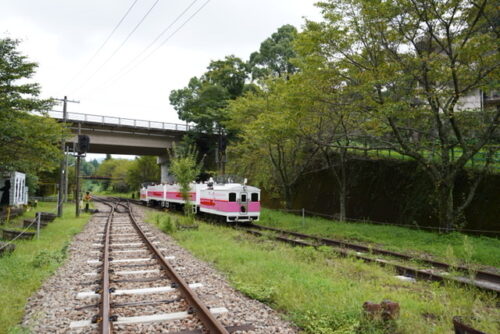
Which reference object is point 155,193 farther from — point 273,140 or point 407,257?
point 407,257

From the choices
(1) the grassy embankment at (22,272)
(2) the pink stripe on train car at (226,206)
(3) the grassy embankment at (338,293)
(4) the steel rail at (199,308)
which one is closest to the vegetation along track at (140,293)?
(4) the steel rail at (199,308)

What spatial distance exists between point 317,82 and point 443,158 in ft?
18.1

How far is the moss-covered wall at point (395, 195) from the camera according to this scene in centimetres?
1578

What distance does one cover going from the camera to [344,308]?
5.86 meters

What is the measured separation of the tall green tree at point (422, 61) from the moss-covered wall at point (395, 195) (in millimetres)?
2171

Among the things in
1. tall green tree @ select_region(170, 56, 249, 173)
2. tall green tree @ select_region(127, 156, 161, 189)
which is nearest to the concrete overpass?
tall green tree @ select_region(170, 56, 249, 173)

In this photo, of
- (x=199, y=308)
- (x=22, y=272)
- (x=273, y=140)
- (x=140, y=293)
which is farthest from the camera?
(x=273, y=140)

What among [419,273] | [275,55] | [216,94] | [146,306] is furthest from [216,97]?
[146,306]

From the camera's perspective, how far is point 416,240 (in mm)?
13750

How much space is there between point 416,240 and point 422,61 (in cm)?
615

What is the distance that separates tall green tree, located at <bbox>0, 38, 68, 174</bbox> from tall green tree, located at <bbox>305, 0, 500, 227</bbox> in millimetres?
10718

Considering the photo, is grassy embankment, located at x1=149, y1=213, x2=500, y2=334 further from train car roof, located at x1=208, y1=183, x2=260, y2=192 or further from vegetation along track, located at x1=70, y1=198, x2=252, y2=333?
train car roof, located at x1=208, y1=183, x2=260, y2=192

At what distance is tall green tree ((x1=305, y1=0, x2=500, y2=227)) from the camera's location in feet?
41.3

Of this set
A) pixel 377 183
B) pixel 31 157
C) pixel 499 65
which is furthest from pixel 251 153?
pixel 499 65
